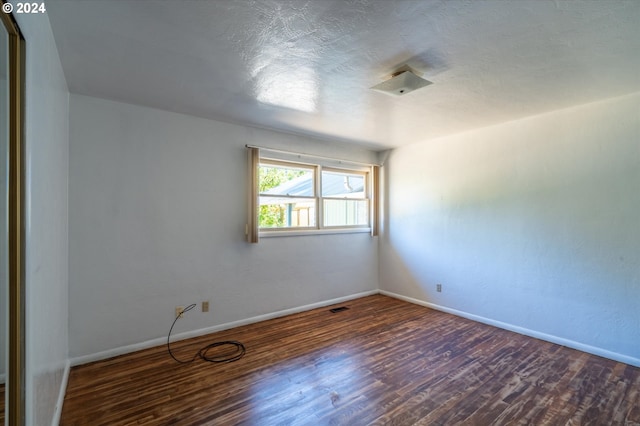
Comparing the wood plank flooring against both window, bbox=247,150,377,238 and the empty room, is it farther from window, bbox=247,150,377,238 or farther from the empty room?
window, bbox=247,150,377,238

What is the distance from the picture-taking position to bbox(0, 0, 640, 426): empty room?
163cm

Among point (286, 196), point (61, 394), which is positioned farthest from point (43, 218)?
point (286, 196)

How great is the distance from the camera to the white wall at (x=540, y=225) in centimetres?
280

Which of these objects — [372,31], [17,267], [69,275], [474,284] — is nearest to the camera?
[17,267]

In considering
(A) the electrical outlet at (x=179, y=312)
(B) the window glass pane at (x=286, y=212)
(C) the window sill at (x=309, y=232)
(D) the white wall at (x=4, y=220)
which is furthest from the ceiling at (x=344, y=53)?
(A) the electrical outlet at (x=179, y=312)

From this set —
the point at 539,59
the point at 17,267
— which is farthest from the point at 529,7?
the point at 17,267

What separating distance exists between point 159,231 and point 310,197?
2.01 meters

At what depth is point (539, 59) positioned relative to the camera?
2105 mm

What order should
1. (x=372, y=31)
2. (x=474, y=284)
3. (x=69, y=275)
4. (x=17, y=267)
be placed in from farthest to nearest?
(x=474, y=284)
(x=69, y=275)
(x=372, y=31)
(x=17, y=267)

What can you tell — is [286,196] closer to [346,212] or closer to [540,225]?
[346,212]

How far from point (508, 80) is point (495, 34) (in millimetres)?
776

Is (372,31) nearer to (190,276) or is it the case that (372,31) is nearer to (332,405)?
(332,405)

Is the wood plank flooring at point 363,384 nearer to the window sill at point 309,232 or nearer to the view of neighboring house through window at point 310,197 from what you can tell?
the window sill at point 309,232

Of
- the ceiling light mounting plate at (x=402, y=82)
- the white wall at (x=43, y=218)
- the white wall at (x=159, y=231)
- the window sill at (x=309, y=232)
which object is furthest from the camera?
the window sill at (x=309, y=232)
